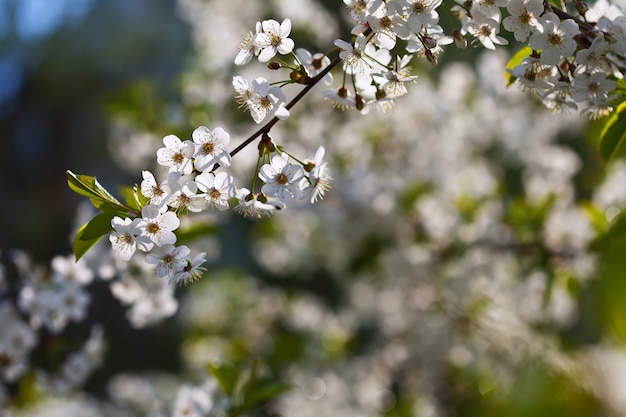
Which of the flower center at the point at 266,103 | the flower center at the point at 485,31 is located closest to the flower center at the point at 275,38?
the flower center at the point at 266,103

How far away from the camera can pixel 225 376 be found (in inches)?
67.7

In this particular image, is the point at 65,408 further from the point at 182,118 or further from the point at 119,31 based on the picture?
the point at 119,31

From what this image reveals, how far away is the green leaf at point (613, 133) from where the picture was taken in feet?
3.95

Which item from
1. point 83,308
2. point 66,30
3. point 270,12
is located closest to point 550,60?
point 83,308

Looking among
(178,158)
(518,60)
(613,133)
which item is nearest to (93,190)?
(178,158)

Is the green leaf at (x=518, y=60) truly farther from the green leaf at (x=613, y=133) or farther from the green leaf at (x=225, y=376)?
the green leaf at (x=225, y=376)

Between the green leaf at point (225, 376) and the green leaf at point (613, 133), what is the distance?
102 cm

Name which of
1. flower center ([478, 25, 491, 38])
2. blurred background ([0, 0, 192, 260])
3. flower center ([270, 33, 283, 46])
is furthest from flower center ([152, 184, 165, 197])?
blurred background ([0, 0, 192, 260])

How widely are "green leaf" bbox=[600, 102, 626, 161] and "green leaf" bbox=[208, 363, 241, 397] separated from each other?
3.33ft

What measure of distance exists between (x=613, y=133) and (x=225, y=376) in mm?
1062

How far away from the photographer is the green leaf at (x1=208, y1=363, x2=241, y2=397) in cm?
169

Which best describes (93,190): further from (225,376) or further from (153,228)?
(225,376)

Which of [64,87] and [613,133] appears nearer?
[613,133]

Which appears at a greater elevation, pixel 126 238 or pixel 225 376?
pixel 126 238
